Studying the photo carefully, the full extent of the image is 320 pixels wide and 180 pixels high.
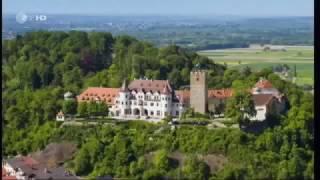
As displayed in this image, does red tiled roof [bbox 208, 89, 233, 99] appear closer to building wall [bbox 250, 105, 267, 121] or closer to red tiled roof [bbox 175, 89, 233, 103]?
red tiled roof [bbox 175, 89, 233, 103]

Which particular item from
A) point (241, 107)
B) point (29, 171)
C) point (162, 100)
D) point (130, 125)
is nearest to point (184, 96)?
point (162, 100)

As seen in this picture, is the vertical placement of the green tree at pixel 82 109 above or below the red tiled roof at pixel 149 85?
below

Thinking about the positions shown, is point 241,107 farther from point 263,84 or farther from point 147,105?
point 147,105

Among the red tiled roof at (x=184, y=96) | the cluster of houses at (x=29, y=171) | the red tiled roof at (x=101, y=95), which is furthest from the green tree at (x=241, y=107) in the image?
the cluster of houses at (x=29, y=171)

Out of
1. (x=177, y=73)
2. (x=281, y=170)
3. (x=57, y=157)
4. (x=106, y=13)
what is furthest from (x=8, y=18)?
(x=281, y=170)


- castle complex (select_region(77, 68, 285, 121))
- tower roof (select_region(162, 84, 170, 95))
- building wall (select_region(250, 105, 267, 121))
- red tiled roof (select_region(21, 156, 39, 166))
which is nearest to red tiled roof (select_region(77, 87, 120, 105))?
castle complex (select_region(77, 68, 285, 121))

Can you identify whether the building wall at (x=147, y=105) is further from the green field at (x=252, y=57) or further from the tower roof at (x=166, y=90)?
the green field at (x=252, y=57)

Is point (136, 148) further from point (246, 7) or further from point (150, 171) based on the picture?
point (246, 7)

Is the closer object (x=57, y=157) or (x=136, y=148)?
(x=57, y=157)
